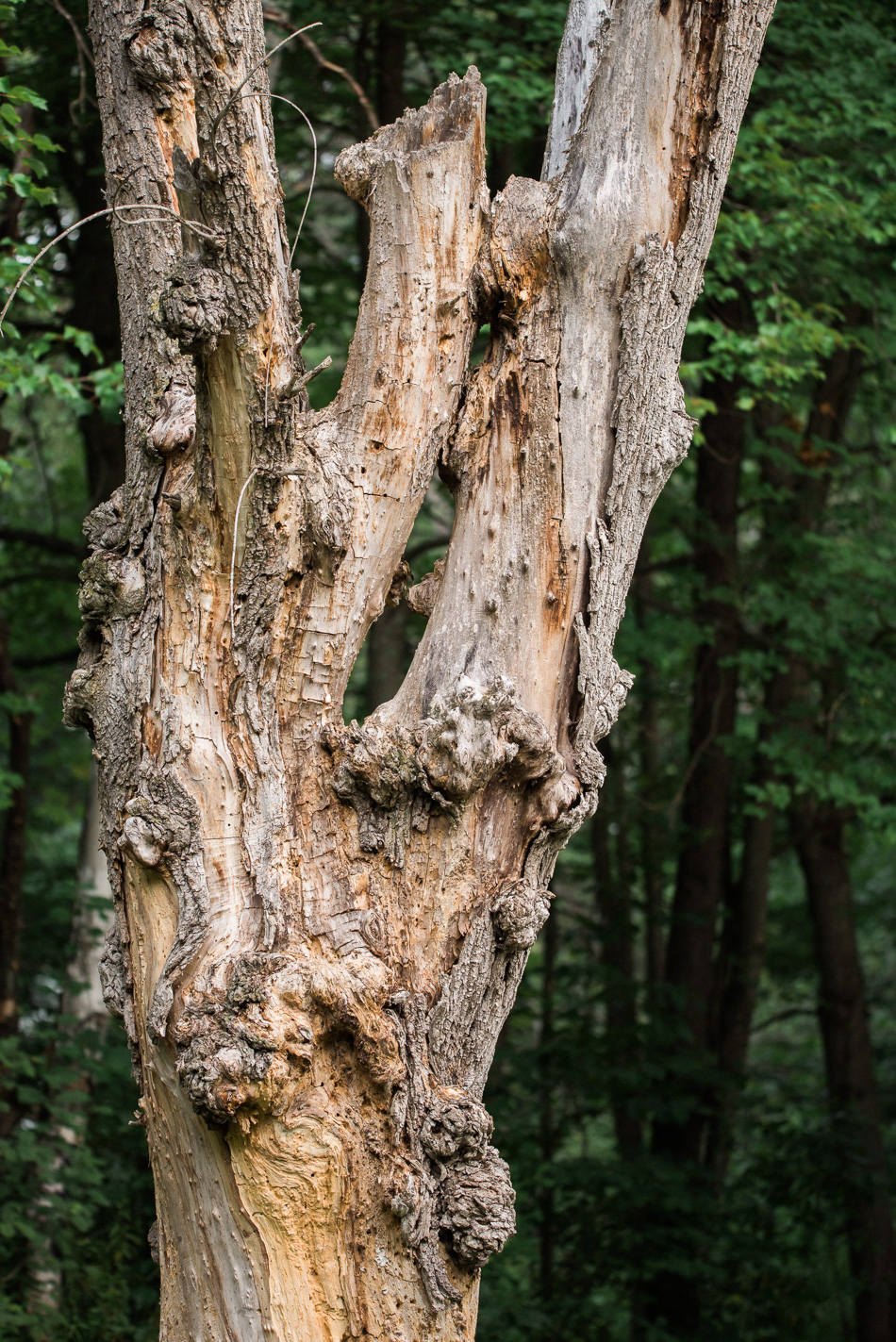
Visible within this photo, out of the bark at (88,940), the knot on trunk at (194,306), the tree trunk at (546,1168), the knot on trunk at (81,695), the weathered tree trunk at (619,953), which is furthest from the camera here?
the weathered tree trunk at (619,953)

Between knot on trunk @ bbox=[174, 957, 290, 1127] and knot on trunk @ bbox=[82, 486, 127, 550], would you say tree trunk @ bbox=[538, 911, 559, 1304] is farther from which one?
knot on trunk @ bbox=[82, 486, 127, 550]

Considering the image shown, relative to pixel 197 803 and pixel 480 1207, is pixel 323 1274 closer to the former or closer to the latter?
pixel 480 1207

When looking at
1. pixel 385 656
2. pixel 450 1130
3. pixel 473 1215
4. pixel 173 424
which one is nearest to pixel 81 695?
pixel 173 424

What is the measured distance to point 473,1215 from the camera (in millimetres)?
2117

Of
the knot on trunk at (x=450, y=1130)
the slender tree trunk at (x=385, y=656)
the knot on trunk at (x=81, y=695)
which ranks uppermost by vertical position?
the slender tree trunk at (x=385, y=656)

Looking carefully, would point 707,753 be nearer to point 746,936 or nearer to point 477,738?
point 746,936

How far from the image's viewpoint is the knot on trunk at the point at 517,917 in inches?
86.4

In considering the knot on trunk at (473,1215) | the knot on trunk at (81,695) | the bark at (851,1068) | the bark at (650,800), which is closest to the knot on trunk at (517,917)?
the knot on trunk at (473,1215)

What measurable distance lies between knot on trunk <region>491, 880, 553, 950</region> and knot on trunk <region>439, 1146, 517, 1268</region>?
1.46 feet

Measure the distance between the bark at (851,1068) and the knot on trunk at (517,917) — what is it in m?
6.19

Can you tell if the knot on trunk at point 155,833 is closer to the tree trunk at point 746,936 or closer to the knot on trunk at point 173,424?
the knot on trunk at point 173,424

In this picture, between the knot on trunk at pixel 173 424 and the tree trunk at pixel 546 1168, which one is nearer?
the knot on trunk at pixel 173 424

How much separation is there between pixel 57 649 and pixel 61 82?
14.3ft

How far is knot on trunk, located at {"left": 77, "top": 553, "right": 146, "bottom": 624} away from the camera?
2242mm
